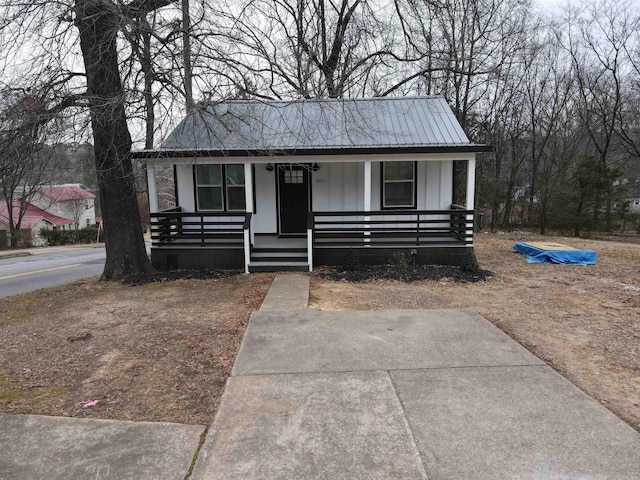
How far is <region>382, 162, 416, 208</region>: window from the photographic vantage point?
11.0 meters

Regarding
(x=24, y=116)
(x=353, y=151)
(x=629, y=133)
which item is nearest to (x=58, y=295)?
(x=24, y=116)

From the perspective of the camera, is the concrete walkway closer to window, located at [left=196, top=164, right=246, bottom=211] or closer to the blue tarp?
the blue tarp

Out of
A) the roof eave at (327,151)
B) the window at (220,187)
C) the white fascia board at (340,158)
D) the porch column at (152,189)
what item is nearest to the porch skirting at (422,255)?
the white fascia board at (340,158)

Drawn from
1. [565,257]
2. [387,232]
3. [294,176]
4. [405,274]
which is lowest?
[405,274]

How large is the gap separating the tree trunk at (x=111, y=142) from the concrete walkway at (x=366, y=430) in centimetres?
517

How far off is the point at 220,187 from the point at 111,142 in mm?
3549

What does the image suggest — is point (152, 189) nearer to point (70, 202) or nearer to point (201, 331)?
point (201, 331)

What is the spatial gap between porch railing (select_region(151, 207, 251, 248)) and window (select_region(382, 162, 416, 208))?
370 centimetres

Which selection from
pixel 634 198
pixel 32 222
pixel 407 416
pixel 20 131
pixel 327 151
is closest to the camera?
pixel 407 416

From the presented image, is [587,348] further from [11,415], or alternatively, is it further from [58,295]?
[58,295]

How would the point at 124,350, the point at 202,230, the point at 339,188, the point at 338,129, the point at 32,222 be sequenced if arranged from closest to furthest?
the point at 124,350 → the point at 202,230 → the point at 338,129 → the point at 339,188 → the point at 32,222

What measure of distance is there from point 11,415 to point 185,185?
836 centimetres

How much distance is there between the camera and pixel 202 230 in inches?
390

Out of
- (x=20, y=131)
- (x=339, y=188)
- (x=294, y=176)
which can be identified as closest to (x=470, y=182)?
(x=339, y=188)
